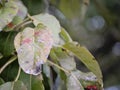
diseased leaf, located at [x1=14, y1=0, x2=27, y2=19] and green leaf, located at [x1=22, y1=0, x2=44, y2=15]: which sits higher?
diseased leaf, located at [x1=14, y1=0, x2=27, y2=19]

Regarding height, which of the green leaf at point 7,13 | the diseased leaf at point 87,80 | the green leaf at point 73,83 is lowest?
the diseased leaf at point 87,80

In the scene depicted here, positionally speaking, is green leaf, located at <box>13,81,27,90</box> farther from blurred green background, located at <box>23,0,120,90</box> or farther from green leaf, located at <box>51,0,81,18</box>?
blurred green background, located at <box>23,0,120,90</box>

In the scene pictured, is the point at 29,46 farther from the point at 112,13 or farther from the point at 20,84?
the point at 112,13

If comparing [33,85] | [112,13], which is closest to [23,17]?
[33,85]

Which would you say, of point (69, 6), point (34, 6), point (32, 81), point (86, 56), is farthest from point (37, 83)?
point (69, 6)

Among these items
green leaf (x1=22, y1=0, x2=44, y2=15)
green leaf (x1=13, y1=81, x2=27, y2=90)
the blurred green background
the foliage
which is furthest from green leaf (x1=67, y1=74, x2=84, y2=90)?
the blurred green background

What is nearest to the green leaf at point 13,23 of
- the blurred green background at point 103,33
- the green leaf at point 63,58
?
the green leaf at point 63,58

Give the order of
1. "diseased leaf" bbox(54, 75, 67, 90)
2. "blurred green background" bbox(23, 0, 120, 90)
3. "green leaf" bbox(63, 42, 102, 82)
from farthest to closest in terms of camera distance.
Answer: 1. "blurred green background" bbox(23, 0, 120, 90)
2. "diseased leaf" bbox(54, 75, 67, 90)
3. "green leaf" bbox(63, 42, 102, 82)

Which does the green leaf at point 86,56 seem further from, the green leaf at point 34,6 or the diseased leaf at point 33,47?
the green leaf at point 34,6
